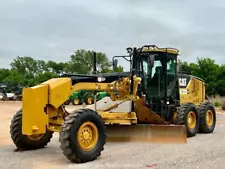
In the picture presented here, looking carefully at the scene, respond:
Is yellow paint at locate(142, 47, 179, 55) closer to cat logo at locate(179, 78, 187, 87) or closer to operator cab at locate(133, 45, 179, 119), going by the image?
operator cab at locate(133, 45, 179, 119)

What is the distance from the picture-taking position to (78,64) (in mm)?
77875

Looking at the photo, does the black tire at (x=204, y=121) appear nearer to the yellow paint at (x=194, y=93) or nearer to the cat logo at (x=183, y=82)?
the yellow paint at (x=194, y=93)

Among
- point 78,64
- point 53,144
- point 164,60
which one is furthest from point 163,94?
point 78,64

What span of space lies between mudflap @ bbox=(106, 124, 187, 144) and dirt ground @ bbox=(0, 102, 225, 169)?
6.8 inches

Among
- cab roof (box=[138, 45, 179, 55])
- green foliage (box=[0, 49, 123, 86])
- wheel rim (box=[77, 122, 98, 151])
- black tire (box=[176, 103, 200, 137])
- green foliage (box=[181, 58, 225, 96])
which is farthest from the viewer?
green foliage (box=[0, 49, 123, 86])

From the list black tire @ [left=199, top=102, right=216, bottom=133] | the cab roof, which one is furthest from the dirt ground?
the cab roof

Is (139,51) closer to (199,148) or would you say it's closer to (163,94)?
(163,94)

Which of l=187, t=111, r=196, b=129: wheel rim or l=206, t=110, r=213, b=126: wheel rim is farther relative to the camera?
l=206, t=110, r=213, b=126: wheel rim

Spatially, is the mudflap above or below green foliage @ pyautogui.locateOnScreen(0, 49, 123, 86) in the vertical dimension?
below

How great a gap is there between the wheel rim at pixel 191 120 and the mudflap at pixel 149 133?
222 cm

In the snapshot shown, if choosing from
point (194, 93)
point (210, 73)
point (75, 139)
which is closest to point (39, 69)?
point (210, 73)

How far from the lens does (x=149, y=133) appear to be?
37.2 ft

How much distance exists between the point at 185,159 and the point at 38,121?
335cm

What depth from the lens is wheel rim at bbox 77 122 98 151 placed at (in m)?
9.02
